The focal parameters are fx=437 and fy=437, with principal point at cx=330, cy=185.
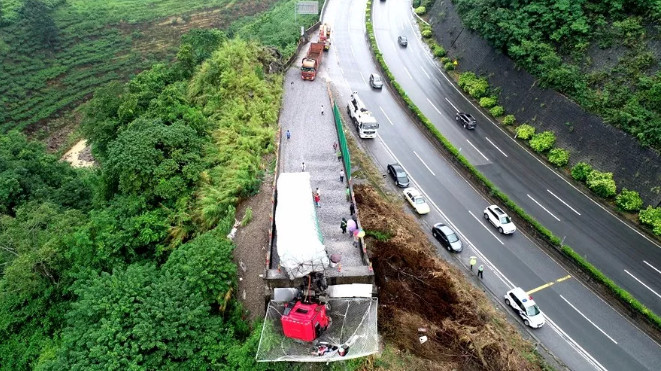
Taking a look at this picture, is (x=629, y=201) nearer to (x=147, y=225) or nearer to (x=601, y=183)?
(x=601, y=183)

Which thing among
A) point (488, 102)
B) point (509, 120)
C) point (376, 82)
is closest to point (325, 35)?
point (376, 82)

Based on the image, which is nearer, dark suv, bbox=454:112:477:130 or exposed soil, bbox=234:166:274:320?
exposed soil, bbox=234:166:274:320

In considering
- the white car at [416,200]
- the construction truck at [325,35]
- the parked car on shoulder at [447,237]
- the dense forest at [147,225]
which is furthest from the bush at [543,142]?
the construction truck at [325,35]

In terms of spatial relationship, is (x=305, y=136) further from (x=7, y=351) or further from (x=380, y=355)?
(x=7, y=351)

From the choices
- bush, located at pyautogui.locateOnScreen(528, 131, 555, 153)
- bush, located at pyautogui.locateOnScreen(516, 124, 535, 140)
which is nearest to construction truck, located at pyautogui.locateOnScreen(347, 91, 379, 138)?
bush, located at pyautogui.locateOnScreen(516, 124, 535, 140)

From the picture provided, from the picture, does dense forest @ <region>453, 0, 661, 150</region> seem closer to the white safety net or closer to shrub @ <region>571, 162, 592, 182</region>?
shrub @ <region>571, 162, 592, 182</region>
